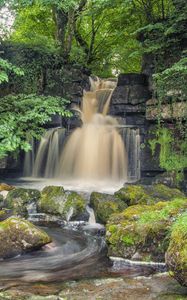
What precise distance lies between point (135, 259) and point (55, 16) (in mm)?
16037

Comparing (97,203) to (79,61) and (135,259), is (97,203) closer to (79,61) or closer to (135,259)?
(135,259)

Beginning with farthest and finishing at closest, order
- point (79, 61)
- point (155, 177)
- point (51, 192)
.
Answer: point (79, 61)
point (155, 177)
point (51, 192)

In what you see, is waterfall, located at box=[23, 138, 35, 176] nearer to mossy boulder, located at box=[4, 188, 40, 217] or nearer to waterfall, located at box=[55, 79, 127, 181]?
waterfall, located at box=[55, 79, 127, 181]

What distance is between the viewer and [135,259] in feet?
21.2

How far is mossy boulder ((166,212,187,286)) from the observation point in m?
4.66

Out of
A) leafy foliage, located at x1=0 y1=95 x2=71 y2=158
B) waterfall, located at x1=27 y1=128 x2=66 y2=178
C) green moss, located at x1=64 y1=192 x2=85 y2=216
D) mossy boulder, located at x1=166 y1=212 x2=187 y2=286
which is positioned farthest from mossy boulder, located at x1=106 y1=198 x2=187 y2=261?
waterfall, located at x1=27 y1=128 x2=66 y2=178

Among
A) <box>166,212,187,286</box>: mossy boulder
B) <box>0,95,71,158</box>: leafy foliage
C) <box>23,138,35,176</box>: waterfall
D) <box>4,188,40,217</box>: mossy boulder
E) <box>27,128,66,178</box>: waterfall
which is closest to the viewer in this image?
<box>166,212,187,286</box>: mossy boulder

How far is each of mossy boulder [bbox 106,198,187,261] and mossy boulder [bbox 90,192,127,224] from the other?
191 cm

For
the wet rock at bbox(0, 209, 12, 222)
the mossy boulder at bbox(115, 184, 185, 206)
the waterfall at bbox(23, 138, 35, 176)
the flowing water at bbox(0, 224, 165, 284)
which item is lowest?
the flowing water at bbox(0, 224, 165, 284)

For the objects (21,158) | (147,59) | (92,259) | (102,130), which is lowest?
(92,259)

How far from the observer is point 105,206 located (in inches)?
364

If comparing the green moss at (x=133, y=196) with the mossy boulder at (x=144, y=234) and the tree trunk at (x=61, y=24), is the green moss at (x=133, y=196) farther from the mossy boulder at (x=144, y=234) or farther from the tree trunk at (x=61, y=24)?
the tree trunk at (x=61, y=24)

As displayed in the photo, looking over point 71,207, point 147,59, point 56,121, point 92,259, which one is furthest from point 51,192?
point 147,59

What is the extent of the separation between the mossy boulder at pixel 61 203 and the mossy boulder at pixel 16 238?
103 inches
